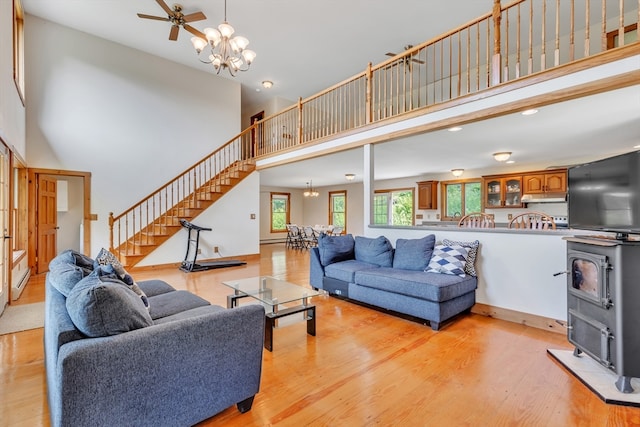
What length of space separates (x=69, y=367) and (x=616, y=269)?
3.01m

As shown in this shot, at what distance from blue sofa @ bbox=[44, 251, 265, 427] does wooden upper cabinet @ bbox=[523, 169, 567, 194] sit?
7043mm

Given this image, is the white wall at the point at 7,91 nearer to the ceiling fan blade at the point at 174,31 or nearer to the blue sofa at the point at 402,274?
the ceiling fan blade at the point at 174,31

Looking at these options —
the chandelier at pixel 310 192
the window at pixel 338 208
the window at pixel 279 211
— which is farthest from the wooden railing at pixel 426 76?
the window at pixel 338 208

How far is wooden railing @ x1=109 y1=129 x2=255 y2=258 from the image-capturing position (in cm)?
626

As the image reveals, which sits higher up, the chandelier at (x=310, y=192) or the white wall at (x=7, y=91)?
the white wall at (x=7, y=91)

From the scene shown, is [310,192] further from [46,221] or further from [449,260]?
[449,260]

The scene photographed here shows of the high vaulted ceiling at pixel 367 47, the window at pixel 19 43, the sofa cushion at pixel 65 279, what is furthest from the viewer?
the window at pixel 19 43

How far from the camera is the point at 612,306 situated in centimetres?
201

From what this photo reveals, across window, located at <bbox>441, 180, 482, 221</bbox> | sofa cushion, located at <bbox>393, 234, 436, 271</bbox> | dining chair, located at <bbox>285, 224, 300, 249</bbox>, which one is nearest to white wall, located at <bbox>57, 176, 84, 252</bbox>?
dining chair, located at <bbox>285, 224, 300, 249</bbox>

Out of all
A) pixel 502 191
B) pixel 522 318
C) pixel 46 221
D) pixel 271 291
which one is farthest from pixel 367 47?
pixel 46 221

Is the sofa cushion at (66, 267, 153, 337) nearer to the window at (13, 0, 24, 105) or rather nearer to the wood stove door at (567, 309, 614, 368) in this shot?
the wood stove door at (567, 309, 614, 368)

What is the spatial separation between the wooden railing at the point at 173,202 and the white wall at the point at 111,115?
219mm

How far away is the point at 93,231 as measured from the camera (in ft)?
19.9

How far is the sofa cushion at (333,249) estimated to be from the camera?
4.27 meters
